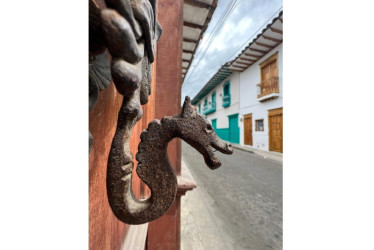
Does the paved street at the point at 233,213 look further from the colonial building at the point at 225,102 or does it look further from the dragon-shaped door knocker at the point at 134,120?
the colonial building at the point at 225,102

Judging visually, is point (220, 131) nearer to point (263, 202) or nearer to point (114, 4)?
point (263, 202)

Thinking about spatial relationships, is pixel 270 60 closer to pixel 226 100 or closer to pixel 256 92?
pixel 256 92

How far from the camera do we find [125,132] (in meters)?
0.31

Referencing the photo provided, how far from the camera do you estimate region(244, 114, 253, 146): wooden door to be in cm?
1079

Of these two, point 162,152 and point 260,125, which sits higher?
point 260,125

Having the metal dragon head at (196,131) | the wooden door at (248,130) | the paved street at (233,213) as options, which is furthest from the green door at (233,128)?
the metal dragon head at (196,131)

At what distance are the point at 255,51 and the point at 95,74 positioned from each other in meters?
9.31

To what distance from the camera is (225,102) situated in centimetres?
1336

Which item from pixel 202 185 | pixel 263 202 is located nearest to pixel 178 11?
pixel 263 202

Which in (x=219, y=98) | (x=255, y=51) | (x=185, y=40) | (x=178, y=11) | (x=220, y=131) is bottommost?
(x=220, y=131)

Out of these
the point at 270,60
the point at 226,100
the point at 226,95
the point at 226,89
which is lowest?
the point at 226,100

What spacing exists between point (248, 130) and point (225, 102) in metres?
3.09

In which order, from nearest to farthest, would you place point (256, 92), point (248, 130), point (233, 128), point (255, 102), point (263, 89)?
1. point (263, 89)
2. point (256, 92)
3. point (255, 102)
4. point (248, 130)
5. point (233, 128)

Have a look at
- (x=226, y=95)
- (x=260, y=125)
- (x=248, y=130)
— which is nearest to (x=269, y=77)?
(x=260, y=125)
